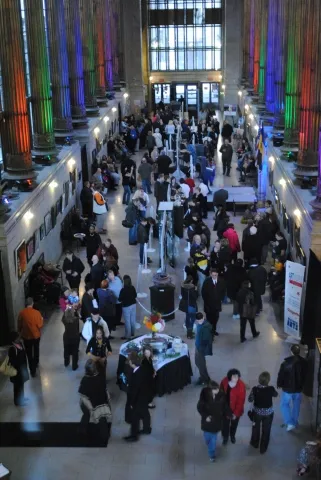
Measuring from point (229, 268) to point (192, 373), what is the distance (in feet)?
9.86

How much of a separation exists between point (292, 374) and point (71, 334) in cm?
398

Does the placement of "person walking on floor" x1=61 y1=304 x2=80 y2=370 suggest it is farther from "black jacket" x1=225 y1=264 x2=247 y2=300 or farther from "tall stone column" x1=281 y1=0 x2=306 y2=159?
"tall stone column" x1=281 y1=0 x2=306 y2=159

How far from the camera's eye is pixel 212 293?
13281 mm

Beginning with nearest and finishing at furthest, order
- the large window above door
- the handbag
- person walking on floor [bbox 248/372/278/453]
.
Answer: person walking on floor [bbox 248/372/278/453], the handbag, the large window above door

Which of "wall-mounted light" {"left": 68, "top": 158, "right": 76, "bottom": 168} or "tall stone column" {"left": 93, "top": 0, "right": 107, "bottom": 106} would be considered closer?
"wall-mounted light" {"left": 68, "top": 158, "right": 76, "bottom": 168}

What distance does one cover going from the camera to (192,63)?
48.6 metres

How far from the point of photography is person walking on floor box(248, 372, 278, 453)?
9445mm

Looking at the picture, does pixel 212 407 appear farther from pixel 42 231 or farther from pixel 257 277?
pixel 42 231

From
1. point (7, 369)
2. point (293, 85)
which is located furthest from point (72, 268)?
point (293, 85)

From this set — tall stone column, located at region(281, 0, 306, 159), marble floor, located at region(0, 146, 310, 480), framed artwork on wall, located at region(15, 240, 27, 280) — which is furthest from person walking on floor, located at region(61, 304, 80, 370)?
tall stone column, located at region(281, 0, 306, 159)

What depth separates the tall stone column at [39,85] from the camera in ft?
62.2

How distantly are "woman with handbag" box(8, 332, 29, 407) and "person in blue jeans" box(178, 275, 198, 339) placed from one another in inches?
139

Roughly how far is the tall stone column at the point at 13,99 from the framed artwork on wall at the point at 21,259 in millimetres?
2545

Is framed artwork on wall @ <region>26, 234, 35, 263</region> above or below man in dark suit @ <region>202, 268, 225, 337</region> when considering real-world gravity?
above
